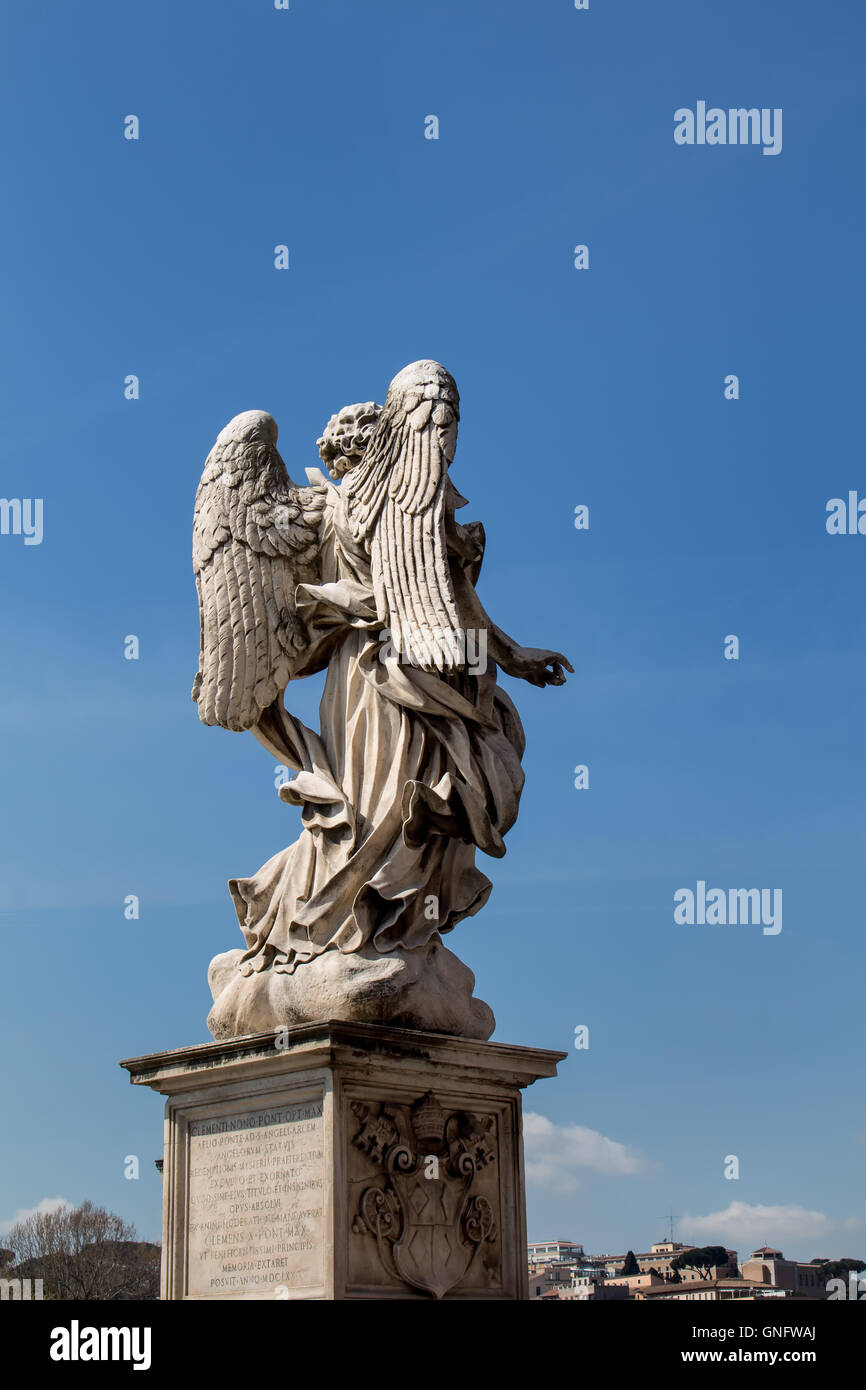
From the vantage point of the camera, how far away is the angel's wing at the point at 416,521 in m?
9.34

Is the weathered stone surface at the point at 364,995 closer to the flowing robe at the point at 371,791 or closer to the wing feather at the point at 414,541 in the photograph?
the flowing robe at the point at 371,791

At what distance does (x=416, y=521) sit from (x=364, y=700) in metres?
1.07

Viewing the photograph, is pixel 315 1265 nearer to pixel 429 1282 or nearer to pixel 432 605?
pixel 429 1282

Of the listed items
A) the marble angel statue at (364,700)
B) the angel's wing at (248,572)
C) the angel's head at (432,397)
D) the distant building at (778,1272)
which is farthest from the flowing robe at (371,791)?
the distant building at (778,1272)

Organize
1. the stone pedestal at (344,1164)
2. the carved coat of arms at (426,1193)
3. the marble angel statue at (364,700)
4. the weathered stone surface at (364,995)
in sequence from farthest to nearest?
the marble angel statue at (364,700)
the weathered stone surface at (364,995)
the carved coat of arms at (426,1193)
the stone pedestal at (344,1164)

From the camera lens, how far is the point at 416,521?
941cm

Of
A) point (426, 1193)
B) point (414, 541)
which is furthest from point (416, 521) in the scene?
point (426, 1193)

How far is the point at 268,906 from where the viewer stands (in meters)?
9.68

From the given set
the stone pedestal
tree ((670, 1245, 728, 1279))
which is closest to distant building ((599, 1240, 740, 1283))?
tree ((670, 1245, 728, 1279))

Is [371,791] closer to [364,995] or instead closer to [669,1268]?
[364,995]

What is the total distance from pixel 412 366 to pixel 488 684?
1.87 m

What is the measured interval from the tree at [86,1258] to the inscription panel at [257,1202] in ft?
102

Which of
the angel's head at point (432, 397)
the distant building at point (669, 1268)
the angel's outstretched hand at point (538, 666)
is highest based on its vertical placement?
the angel's head at point (432, 397)
